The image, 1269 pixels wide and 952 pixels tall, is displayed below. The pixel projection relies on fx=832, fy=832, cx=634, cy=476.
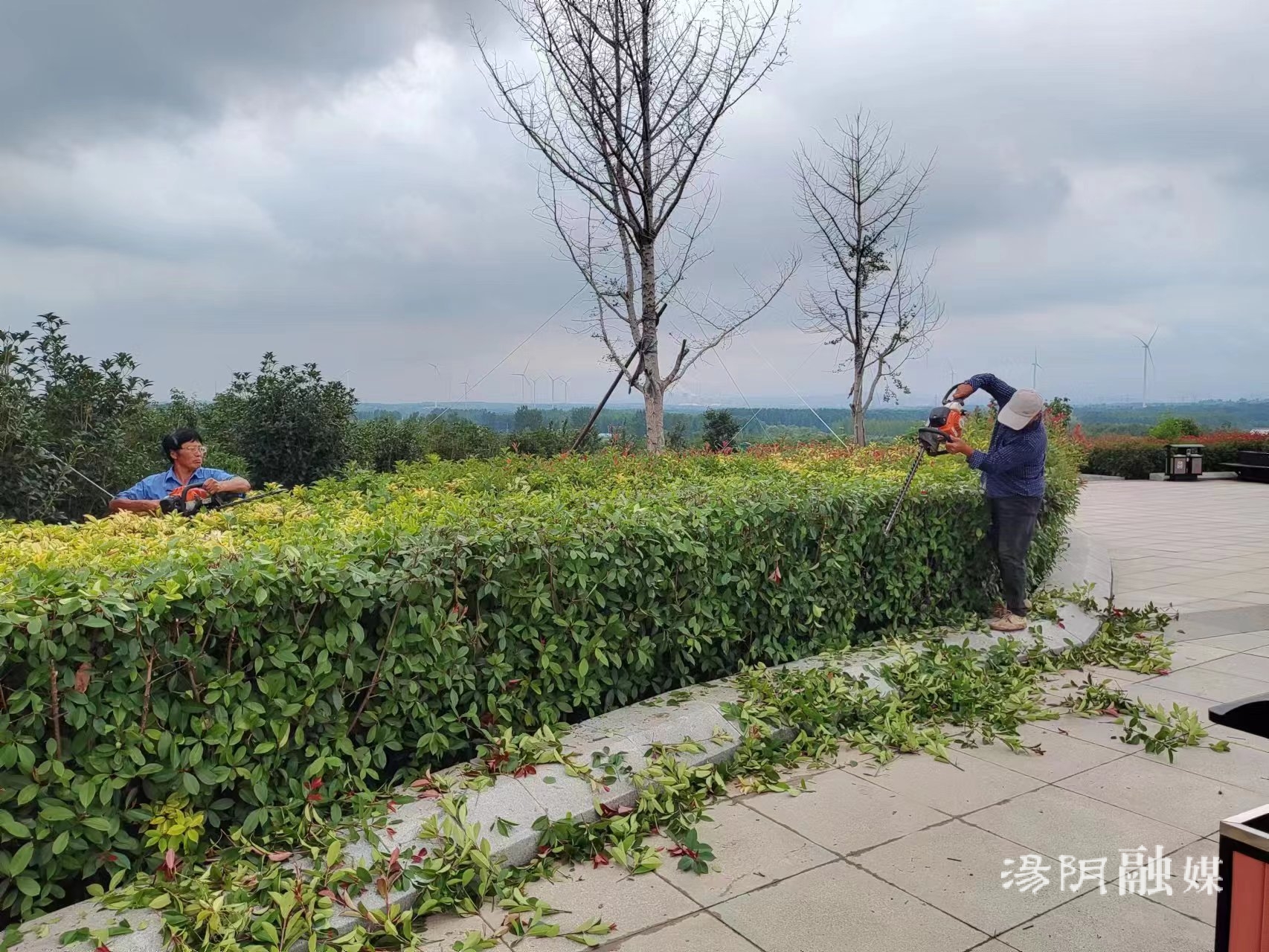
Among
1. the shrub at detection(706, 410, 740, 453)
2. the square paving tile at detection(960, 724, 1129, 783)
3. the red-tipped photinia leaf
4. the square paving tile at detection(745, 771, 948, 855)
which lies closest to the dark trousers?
the square paving tile at detection(960, 724, 1129, 783)

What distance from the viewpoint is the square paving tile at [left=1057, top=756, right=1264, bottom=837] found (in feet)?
10.3

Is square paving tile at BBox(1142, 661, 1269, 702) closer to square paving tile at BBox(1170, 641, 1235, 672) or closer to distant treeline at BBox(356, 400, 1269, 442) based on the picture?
square paving tile at BBox(1170, 641, 1235, 672)

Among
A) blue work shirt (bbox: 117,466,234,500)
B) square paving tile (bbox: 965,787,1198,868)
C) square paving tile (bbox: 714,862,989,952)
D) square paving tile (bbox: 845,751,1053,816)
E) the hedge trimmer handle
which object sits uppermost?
blue work shirt (bbox: 117,466,234,500)

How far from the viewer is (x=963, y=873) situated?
275 cm

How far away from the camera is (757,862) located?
2.84 meters

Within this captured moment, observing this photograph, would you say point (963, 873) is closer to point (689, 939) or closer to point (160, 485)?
point (689, 939)

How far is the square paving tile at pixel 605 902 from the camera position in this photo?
2430 millimetres

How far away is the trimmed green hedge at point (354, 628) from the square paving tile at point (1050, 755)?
114 centimetres

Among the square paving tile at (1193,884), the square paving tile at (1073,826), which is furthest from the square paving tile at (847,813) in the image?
the square paving tile at (1193,884)

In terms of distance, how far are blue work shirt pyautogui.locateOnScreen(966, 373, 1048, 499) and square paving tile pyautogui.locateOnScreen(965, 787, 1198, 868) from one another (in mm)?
2549

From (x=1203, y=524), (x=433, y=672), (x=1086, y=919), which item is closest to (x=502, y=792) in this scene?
(x=433, y=672)

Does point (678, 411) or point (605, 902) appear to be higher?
point (678, 411)

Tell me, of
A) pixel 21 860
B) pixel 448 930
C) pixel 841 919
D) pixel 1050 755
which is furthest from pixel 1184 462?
pixel 21 860

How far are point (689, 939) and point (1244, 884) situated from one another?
1.44 metres
